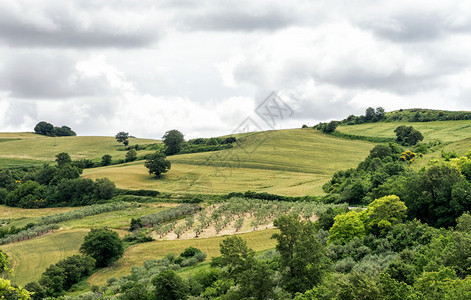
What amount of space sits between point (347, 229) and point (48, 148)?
141264 mm

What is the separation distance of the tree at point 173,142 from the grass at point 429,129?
59.5 m

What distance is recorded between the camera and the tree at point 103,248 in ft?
170

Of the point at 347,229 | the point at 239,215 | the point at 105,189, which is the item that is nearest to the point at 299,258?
the point at 347,229

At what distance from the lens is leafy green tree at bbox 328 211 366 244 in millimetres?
44344

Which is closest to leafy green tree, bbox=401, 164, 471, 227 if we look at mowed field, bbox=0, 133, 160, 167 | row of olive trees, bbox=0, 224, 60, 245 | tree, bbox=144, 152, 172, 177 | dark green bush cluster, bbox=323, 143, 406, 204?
dark green bush cluster, bbox=323, 143, 406, 204

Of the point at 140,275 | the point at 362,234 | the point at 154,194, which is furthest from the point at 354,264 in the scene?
the point at 154,194

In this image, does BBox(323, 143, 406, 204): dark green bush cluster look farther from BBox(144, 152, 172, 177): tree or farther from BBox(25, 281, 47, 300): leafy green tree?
BBox(25, 281, 47, 300): leafy green tree

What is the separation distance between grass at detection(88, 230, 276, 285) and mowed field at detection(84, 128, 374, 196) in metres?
29.1

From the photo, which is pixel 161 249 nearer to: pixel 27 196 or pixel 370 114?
pixel 27 196

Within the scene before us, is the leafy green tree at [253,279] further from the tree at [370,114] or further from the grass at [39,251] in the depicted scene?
the tree at [370,114]

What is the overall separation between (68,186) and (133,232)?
37773mm

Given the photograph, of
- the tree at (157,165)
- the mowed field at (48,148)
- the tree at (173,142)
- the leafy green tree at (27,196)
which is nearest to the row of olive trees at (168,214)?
the tree at (157,165)

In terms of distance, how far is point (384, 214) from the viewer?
4625cm

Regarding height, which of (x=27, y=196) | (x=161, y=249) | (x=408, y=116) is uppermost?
(x=408, y=116)
